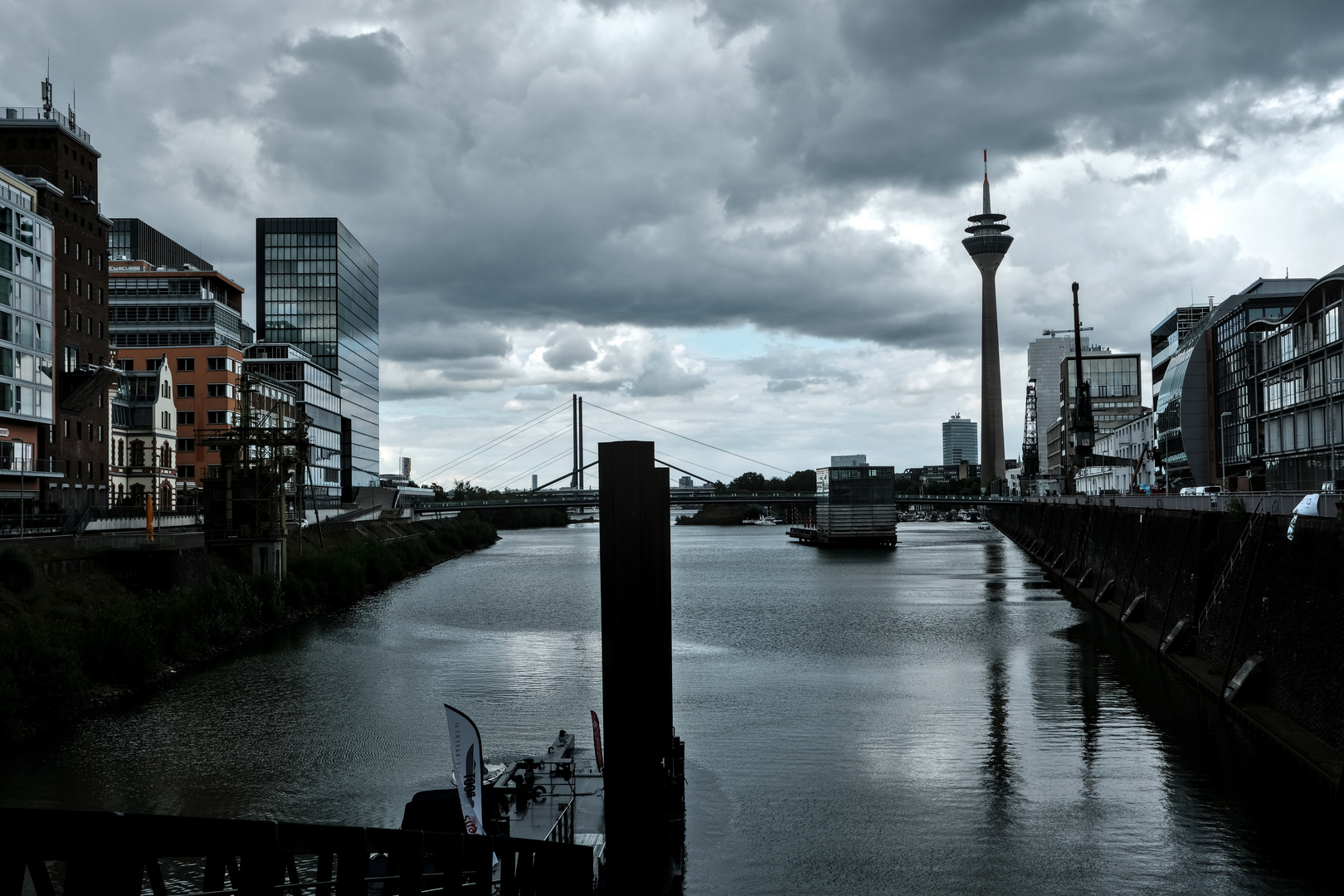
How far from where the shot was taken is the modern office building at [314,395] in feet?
318

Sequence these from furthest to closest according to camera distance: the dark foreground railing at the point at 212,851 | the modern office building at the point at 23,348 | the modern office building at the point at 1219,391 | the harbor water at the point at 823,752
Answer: the modern office building at the point at 1219,391 < the modern office building at the point at 23,348 < the harbor water at the point at 823,752 < the dark foreground railing at the point at 212,851

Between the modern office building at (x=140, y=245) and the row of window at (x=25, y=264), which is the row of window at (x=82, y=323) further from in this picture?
the modern office building at (x=140, y=245)

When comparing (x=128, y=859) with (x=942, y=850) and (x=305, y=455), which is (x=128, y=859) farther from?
(x=305, y=455)

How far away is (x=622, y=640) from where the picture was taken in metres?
9.56

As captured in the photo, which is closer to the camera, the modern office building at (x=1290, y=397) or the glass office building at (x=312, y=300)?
the modern office building at (x=1290, y=397)

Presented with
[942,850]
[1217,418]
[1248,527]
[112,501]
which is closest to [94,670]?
[942,850]

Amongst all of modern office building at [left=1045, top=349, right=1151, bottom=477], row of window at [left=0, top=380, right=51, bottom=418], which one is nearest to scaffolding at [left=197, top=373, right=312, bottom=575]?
row of window at [left=0, top=380, right=51, bottom=418]

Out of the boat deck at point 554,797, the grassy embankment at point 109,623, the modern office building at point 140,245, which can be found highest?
the modern office building at point 140,245

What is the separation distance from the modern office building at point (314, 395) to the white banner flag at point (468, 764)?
276 ft

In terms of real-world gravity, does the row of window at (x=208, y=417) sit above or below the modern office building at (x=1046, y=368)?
below

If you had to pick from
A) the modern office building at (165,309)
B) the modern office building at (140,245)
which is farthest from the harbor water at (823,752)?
the modern office building at (140,245)

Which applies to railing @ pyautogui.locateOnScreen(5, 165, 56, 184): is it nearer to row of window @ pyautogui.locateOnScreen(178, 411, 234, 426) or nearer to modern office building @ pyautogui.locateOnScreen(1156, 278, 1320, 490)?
row of window @ pyautogui.locateOnScreen(178, 411, 234, 426)

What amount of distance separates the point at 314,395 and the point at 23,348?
54973 mm

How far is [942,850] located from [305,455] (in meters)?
37.9
